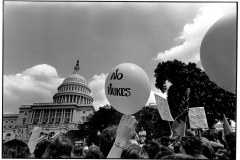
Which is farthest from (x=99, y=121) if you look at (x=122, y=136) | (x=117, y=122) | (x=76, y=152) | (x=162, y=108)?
(x=76, y=152)

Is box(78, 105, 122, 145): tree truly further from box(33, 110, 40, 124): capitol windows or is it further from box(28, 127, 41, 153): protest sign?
box(33, 110, 40, 124): capitol windows

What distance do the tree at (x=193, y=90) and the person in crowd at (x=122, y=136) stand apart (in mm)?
13566

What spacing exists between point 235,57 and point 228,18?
60 centimetres

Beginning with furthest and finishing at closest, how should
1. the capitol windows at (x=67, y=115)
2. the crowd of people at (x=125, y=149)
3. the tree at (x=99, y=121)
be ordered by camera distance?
the capitol windows at (x=67, y=115) → the tree at (x=99, y=121) → the crowd of people at (x=125, y=149)

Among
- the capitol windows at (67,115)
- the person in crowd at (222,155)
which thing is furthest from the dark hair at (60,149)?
the capitol windows at (67,115)

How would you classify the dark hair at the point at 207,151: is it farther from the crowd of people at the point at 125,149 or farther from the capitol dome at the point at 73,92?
the capitol dome at the point at 73,92

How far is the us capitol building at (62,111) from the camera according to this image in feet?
226

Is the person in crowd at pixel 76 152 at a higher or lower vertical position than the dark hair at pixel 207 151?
lower

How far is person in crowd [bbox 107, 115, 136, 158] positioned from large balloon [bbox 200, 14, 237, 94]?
5.01 ft

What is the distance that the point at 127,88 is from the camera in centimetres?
461

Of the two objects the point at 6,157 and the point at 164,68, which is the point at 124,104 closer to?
the point at 6,157

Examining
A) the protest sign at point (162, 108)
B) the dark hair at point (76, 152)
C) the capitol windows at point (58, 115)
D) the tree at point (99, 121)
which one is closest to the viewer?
the dark hair at point (76, 152)

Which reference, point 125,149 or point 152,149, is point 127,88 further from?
point 125,149

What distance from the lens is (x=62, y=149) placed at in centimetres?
259
